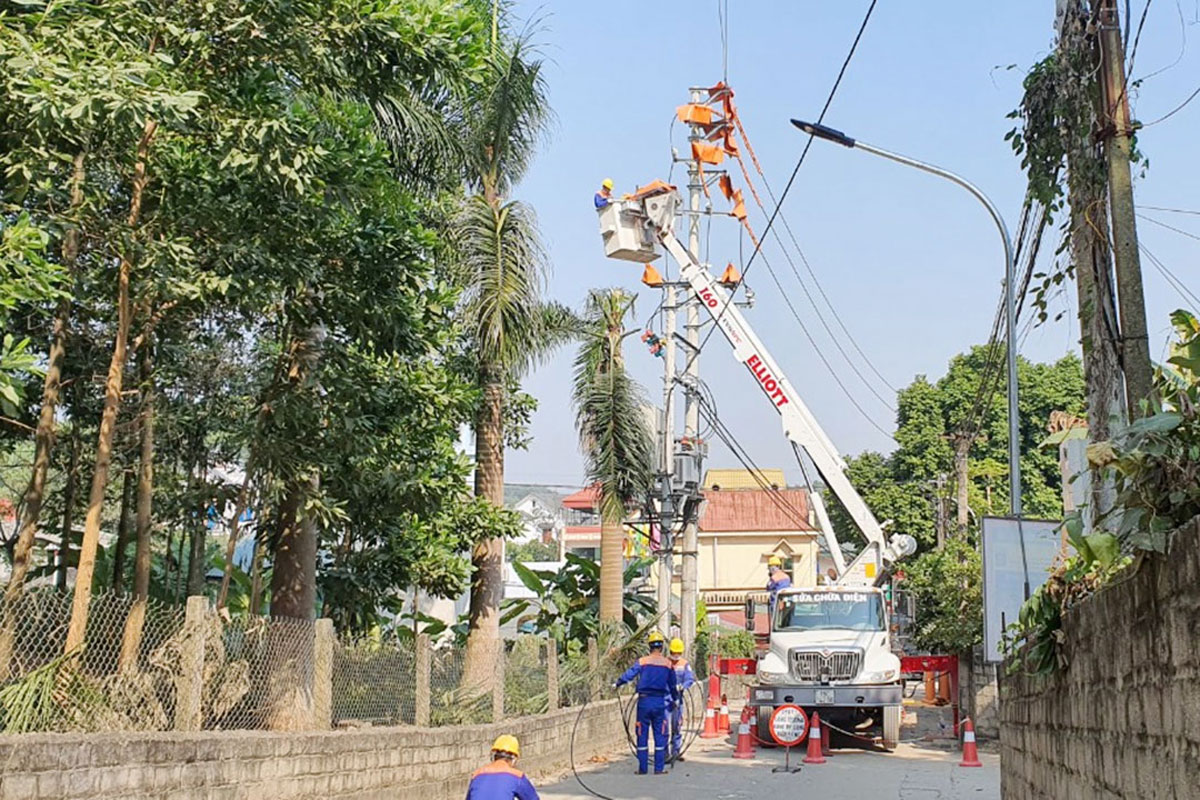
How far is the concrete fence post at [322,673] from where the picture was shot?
1198 centimetres

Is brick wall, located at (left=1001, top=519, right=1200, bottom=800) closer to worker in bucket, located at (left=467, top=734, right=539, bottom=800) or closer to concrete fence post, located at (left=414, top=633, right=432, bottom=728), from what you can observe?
worker in bucket, located at (left=467, top=734, right=539, bottom=800)

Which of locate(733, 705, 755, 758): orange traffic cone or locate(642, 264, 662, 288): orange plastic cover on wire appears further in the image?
locate(642, 264, 662, 288): orange plastic cover on wire

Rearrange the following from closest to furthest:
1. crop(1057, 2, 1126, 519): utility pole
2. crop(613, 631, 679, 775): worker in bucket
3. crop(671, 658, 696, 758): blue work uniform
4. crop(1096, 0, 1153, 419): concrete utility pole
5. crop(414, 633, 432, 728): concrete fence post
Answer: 1. crop(1096, 0, 1153, 419): concrete utility pole
2. crop(1057, 2, 1126, 519): utility pole
3. crop(414, 633, 432, 728): concrete fence post
4. crop(613, 631, 679, 775): worker in bucket
5. crop(671, 658, 696, 758): blue work uniform

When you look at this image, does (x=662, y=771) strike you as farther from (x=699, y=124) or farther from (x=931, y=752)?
(x=699, y=124)

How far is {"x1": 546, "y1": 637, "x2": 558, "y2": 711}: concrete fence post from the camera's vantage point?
737 inches

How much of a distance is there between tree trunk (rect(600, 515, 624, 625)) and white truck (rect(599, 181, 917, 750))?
372cm

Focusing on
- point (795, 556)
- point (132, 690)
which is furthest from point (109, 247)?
point (795, 556)

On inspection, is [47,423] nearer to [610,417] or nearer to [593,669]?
[593,669]

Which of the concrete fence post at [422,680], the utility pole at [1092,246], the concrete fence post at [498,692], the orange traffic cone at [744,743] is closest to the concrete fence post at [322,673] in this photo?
the concrete fence post at [422,680]

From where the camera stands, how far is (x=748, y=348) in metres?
27.0

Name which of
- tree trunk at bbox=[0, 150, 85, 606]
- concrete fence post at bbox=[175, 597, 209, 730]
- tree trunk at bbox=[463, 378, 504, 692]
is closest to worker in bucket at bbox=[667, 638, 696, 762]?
tree trunk at bbox=[463, 378, 504, 692]

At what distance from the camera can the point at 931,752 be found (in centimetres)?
2150

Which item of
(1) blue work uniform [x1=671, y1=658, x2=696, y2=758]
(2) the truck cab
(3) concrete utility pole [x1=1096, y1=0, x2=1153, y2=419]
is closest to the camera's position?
(3) concrete utility pole [x1=1096, y1=0, x2=1153, y2=419]

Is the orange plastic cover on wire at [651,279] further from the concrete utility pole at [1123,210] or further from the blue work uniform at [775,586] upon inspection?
the concrete utility pole at [1123,210]
